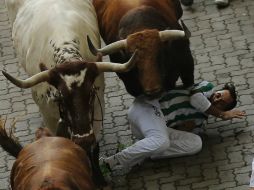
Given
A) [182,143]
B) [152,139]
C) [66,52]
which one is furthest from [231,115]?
[66,52]

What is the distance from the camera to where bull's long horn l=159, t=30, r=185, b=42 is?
9.07 metres

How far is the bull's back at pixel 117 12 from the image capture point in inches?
384

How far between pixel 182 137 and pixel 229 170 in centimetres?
65

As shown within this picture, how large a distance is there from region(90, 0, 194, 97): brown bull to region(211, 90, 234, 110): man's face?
1.11 ft

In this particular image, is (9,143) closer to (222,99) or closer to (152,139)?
(152,139)

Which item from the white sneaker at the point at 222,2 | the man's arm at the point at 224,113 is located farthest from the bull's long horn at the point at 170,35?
the white sneaker at the point at 222,2

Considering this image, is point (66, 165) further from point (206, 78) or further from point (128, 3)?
point (206, 78)

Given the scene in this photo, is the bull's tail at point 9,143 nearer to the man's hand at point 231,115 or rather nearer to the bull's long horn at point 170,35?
the bull's long horn at point 170,35

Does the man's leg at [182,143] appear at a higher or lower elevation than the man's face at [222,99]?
lower

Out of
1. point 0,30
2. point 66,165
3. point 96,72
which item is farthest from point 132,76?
point 0,30

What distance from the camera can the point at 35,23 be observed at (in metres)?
9.68

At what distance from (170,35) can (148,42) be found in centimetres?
27

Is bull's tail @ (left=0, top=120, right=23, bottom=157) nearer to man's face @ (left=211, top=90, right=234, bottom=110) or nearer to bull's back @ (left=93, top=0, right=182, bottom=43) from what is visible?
bull's back @ (left=93, top=0, right=182, bottom=43)

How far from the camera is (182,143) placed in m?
9.54
